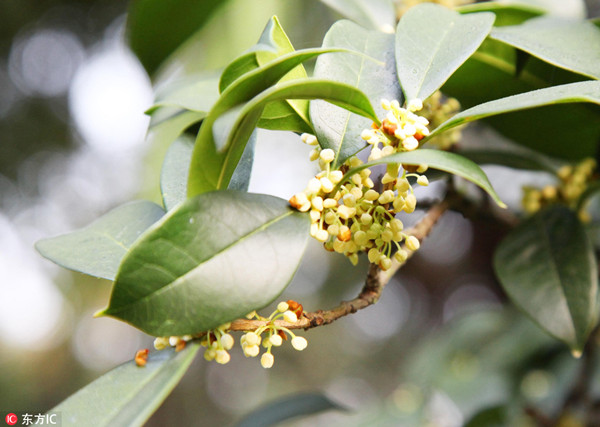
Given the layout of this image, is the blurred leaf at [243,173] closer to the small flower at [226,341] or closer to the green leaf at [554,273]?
the small flower at [226,341]

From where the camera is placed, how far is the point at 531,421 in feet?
3.51

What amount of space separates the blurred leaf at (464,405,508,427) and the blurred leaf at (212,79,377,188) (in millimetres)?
754

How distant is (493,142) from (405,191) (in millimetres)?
1282

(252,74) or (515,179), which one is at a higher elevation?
(252,74)

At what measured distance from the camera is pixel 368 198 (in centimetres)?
40

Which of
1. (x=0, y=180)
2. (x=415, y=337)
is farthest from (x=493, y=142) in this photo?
(x=0, y=180)

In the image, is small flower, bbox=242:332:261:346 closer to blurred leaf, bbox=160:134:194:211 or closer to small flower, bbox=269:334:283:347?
small flower, bbox=269:334:283:347

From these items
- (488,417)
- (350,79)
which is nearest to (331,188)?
(350,79)

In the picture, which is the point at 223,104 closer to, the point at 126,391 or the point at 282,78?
the point at 282,78

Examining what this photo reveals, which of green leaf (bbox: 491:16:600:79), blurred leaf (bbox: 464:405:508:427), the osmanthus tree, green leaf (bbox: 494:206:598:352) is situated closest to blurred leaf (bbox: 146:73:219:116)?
the osmanthus tree

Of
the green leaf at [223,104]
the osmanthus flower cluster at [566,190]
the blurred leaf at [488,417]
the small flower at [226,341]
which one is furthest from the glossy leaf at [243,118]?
the blurred leaf at [488,417]

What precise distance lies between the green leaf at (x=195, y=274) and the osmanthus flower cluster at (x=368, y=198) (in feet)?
0.18

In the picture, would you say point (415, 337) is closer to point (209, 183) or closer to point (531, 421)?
point (531, 421)

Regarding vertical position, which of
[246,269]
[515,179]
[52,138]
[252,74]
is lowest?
[515,179]
